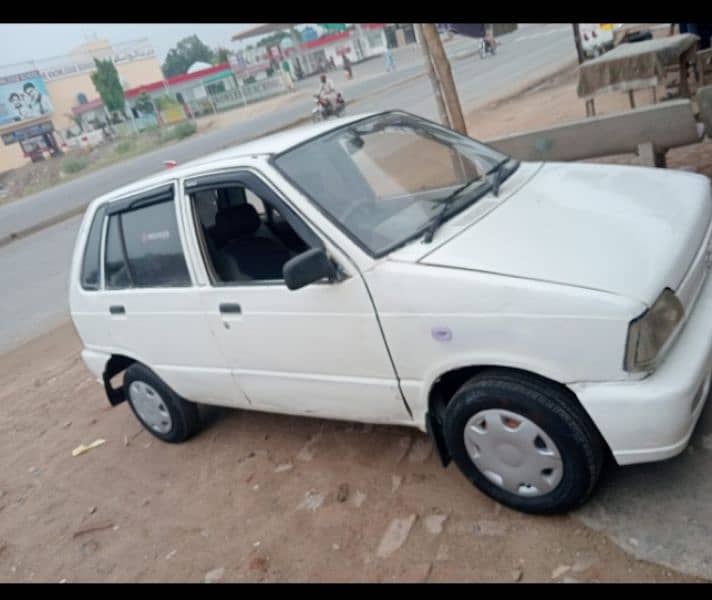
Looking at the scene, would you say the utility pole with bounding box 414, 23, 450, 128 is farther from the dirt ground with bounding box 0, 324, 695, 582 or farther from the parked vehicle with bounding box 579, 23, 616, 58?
the parked vehicle with bounding box 579, 23, 616, 58

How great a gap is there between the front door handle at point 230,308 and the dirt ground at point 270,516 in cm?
104

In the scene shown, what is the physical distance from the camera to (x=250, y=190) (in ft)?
10.7

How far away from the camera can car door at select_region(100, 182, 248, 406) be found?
3.67 metres

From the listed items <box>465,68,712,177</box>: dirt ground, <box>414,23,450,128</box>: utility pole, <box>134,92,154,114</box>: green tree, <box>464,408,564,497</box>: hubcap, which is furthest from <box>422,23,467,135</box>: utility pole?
<box>134,92,154,114</box>: green tree

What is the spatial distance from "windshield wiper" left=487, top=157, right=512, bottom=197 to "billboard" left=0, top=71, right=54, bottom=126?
9.73 metres

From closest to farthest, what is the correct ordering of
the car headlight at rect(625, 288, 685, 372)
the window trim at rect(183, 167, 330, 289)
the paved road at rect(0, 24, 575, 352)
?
the car headlight at rect(625, 288, 685, 372) → the window trim at rect(183, 167, 330, 289) → the paved road at rect(0, 24, 575, 352)

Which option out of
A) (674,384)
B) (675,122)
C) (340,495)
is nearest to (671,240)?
(674,384)

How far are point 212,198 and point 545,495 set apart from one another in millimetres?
2312

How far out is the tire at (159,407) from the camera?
427cm

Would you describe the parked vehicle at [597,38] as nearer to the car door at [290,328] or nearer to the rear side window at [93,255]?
the rear side window at [93,255]
